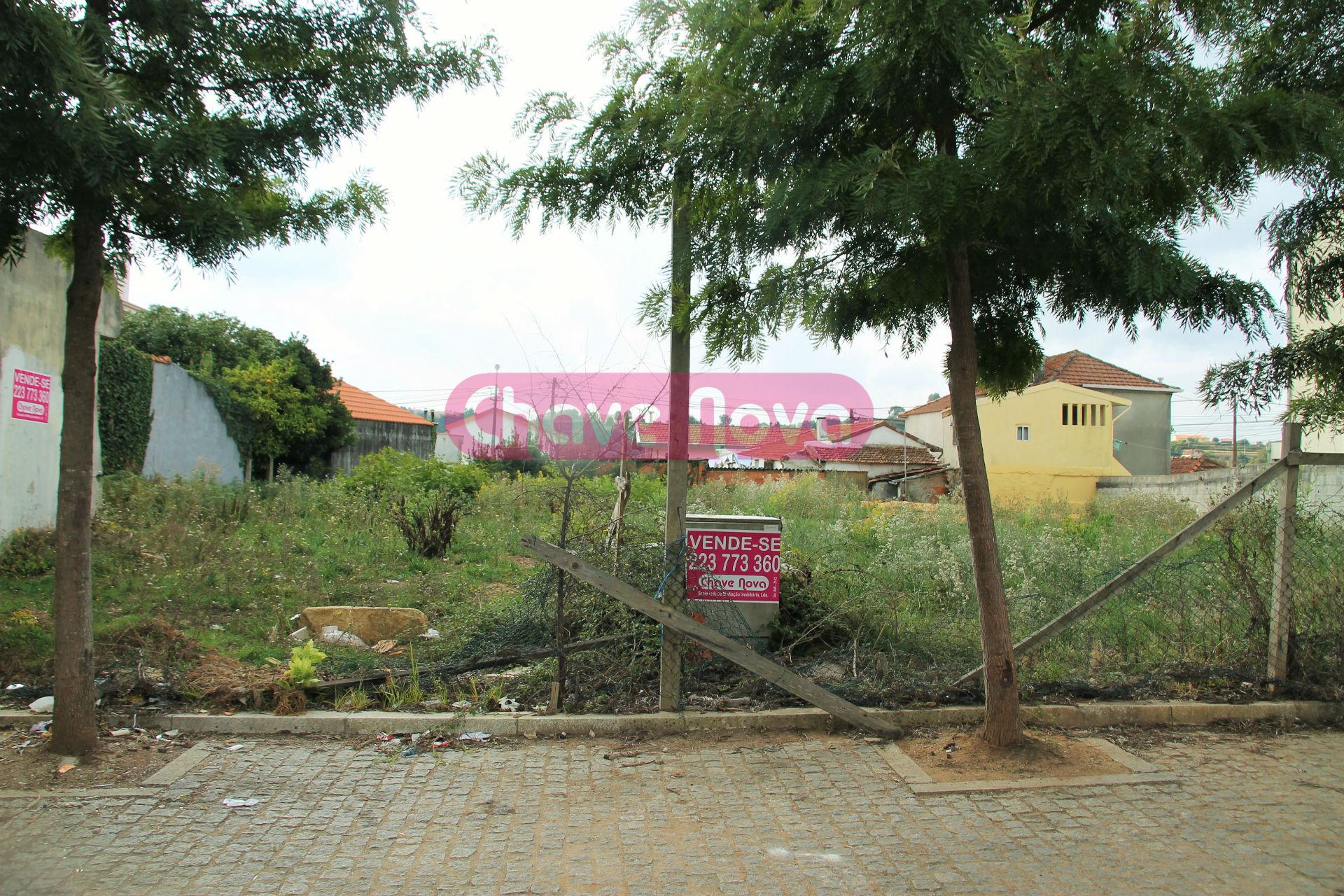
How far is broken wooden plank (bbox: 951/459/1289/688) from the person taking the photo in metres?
5.55

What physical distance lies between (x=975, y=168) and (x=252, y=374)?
892 inches

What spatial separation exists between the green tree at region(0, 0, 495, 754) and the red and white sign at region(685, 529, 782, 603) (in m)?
3.28

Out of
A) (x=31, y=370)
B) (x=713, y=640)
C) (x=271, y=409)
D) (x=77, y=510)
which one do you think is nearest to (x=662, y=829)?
(x=713, y=640)

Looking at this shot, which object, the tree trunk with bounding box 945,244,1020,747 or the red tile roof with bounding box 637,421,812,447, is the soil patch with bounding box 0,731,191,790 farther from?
the red tile roof with bounding box 637,421,812,447

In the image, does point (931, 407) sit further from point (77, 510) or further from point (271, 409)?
point (77, 510)

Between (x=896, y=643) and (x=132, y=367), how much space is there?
15.2 metres

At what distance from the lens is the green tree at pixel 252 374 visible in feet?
72.0

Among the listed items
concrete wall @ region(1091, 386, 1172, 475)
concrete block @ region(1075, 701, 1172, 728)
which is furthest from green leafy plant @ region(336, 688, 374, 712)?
concrete wall @ region(1091, 386, 1172, 475)

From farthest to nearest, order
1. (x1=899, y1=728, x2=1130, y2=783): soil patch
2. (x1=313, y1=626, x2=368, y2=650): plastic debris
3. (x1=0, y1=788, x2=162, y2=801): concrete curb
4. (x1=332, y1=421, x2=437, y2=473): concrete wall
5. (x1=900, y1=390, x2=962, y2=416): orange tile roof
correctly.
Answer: (x1=900, y1=390, x2=962, y2=416): orange tile roof, (x1=332, y1=421, x2=437, y2=473): concrete wall, (x1=313, y1=626, x2=368, y2=650): plastic debris, (x1=899, y1=728, x2=1130, y2=783): soil patch, (x1=0, y1=788, x2=162, y2=801): concrete curb

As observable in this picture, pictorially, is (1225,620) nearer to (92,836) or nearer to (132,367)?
(92,836)

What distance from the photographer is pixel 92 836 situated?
3.76m

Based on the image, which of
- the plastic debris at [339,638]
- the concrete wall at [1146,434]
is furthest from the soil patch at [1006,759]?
the concrete wall at [1146,434]

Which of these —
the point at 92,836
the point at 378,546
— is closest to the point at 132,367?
the point at 378,546

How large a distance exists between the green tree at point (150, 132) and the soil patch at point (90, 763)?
0.13 m
